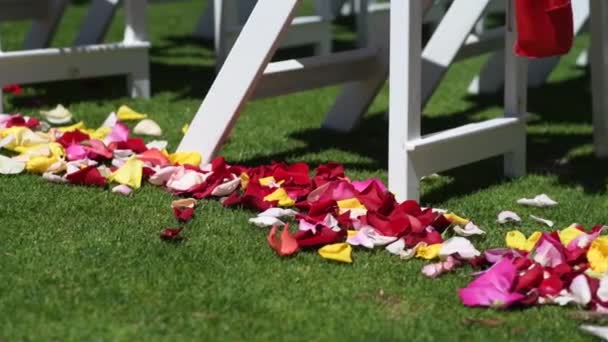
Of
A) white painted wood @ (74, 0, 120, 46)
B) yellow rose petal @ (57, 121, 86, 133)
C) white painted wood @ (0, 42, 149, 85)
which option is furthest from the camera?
white painted wood @ (74, 0, 120, 46)

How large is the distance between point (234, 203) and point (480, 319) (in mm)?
971

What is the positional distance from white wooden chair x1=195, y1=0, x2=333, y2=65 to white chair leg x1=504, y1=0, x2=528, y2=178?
1.64 meters

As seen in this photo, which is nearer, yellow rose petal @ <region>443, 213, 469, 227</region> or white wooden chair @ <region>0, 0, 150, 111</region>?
yellow rose petal @ <region>443, 213, 469, 227</region>

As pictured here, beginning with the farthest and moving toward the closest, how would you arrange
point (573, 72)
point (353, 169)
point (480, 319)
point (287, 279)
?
1. point (573, 72)
2. point (353, 169)
3. point (287, 279)
4. point (480, 319)

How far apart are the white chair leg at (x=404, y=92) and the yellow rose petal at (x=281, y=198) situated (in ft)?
0.88

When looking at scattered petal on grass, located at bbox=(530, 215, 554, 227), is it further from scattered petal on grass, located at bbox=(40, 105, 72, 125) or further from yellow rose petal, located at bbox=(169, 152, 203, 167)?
scattered petal on grass, located at bbox=(40, 105, 72, 125)

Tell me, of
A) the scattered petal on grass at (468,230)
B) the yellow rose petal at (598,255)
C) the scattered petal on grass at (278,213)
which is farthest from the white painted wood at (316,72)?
the yellow rose petal at (598,255)

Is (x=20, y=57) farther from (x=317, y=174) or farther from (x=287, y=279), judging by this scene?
(x=287, y=279)

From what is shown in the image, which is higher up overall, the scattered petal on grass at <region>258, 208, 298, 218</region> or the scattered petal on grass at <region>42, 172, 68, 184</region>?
the scattered petal on grass at <region>42, 172, 68, 184</region>

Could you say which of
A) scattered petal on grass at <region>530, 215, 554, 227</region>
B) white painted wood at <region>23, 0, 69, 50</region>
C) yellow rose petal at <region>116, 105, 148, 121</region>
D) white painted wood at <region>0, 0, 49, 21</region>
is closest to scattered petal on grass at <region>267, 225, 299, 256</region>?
scattered petal on grass at <region>530, 215, 554, 227</region>

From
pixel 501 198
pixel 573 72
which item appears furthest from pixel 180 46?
pixel 501 198

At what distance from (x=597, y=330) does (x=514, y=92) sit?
1.44 meters

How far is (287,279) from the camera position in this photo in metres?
2.62

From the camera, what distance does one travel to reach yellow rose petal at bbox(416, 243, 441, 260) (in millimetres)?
2799
